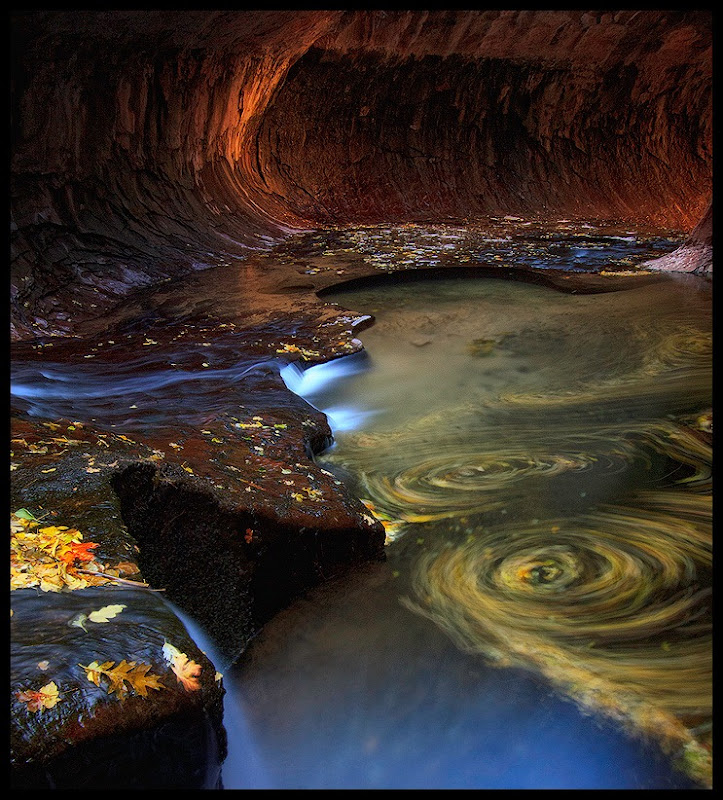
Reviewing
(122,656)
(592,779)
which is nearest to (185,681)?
(122,656)

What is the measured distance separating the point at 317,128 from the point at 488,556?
1064 centimetres

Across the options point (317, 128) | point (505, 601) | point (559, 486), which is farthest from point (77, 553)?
point (317, 128)

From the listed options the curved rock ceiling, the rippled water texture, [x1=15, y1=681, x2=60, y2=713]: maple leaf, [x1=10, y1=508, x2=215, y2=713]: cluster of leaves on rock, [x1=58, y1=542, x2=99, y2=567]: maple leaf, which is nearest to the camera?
[x1=15, y1=681, x2=60, y2=713]: maple leaf

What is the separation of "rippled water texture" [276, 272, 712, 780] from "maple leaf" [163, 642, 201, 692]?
4.10 feet

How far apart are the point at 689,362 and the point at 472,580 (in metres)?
3.33

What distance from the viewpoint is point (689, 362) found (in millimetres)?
5926

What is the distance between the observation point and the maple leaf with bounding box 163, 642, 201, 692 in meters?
2.19

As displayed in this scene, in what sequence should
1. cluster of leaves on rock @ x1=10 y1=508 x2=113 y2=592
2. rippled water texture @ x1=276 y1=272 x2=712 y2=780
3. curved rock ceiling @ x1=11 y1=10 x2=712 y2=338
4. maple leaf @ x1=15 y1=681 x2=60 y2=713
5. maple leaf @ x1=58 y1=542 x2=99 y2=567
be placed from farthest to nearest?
1. curved rock ceiling @ x1=11 y1=10 x2=712 y2=338
2. rippled water texture @ x1=276 y1=272 x2=712 y2=780
3. maple leaf @ x1=58 y1=542 x2=99 y2=567
4. cluster of leaves on rock @ x1=10 y1=508 x2=113 y2=592
5. maple leaf @ x1=15 y1=681 x2=60 y2=713

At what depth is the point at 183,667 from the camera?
87.4 inches

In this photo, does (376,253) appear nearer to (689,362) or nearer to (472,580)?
(689,362)

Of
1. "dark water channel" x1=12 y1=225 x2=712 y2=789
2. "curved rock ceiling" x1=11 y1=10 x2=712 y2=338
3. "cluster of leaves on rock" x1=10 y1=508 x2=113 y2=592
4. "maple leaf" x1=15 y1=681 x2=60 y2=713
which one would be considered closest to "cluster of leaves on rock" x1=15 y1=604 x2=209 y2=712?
"maple leaf" x1=15 y1=681 x2=60 y2=713

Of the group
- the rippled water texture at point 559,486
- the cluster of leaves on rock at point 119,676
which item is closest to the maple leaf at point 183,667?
the cluster of leaves on rock at point 119,676

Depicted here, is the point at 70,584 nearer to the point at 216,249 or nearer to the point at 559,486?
the point at 559,486

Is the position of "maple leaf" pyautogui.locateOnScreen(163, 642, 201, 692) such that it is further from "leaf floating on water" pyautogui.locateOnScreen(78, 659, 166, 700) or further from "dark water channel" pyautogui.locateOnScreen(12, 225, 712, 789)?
"dark water channel" pyautogui.locateOnScreen(12, 225, 712, 789)
